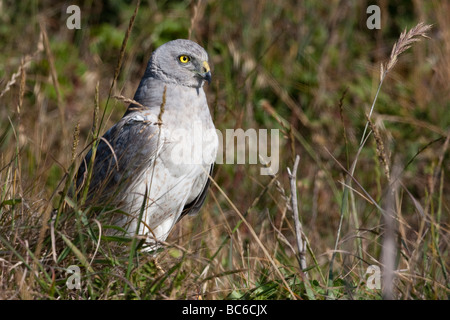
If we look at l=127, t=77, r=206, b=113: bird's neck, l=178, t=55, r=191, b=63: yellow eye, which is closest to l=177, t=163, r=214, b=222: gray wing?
l=127, t=77, r=206, b=113: bird's neck

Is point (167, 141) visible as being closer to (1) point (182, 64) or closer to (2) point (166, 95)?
(2) point (166, 95)

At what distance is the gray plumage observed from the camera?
10.3 feet

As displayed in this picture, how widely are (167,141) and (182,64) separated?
0.49 m

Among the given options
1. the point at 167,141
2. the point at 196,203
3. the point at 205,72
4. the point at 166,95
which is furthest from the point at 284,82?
the point at 167,141

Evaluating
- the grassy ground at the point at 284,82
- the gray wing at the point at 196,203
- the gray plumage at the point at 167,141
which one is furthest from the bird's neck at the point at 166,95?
the grassy ground at the point at 284,82

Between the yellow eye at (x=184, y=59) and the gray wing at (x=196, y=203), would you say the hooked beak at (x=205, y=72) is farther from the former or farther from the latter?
the gray wing at (x=196, y=203)

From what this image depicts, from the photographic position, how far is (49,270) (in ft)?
7.71

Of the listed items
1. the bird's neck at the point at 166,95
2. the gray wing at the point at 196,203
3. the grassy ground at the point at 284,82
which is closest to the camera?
the bird's neck at the point at 166,95

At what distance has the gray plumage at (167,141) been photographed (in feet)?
10.3

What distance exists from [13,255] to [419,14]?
460cm

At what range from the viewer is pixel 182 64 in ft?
11.1

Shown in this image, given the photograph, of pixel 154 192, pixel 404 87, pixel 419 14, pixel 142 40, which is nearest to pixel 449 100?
pixel 404 87

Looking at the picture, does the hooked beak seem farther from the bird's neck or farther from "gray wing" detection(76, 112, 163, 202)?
"gray wing" detection(76, 112, 163, 202)
